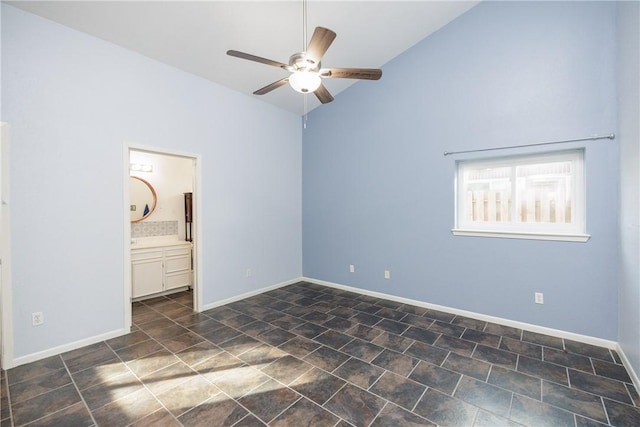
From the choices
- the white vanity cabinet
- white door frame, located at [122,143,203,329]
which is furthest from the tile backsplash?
white door frame, located at [122,143,203,329]

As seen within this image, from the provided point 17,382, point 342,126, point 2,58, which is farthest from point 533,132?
point 17,382

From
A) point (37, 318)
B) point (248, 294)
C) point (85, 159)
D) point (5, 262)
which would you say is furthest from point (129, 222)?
point (248, 294)

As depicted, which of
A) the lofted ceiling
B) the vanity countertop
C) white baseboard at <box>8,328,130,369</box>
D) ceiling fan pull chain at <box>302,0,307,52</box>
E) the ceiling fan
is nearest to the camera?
the ceiling fan

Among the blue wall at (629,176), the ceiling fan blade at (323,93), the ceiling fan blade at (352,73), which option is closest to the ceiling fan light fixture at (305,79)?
the ceiling fan blade at (352,73)

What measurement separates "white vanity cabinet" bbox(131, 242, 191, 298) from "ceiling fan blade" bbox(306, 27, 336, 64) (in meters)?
3.58

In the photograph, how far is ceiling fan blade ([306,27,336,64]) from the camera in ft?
6.09

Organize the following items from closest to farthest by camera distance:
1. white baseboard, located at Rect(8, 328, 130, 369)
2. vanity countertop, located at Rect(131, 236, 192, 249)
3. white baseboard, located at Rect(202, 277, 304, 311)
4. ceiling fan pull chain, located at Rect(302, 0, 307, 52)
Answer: white baseboard, located at Rect(8, 328, 130, 369) < ceiling fan pull chain, located at Rect(302, 0, 307, 52) < white baseboard, located at Rect(202, 277, 304, 311) < vanity countertop, located at Rect(131, 236, 192, 249)

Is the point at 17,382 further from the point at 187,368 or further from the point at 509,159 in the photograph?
the point at 509,159

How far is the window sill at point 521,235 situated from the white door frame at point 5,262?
4.53 m

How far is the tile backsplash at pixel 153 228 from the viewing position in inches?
177

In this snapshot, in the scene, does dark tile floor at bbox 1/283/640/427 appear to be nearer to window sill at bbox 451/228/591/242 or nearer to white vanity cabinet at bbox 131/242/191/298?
white vanity cabinet at bbox 131/242/191/298

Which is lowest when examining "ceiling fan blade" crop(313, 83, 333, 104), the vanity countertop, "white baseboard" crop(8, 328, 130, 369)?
"white baseboard" crop(8, 328, 130, 369)

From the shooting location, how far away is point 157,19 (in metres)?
2.71

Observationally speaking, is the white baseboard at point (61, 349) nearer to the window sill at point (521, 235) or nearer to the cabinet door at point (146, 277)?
the cabinet door at point (146, 277)
